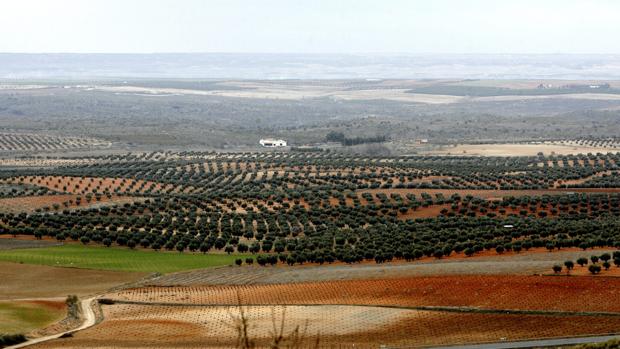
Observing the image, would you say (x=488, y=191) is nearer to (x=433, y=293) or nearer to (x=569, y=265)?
(x=569, y=265)

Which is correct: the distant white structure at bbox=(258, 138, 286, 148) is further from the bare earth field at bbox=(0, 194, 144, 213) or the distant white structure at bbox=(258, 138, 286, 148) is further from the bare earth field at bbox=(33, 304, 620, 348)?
A: the bare earth field at bbox=(33, 304, 620, 348)

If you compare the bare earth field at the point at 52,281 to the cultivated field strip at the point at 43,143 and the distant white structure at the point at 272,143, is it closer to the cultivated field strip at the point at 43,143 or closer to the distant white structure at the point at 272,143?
the cultivated field strip at the point at 43,143

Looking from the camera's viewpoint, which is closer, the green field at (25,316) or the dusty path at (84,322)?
the dusty path at (84,322)

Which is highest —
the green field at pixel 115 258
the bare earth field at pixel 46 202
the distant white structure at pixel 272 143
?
the green field at pixel 115 258

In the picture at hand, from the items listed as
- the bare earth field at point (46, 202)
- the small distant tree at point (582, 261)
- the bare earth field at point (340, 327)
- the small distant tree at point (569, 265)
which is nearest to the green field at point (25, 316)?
the bare earth field at point (340, 327)

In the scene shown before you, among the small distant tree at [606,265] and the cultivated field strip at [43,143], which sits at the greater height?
the small distant tree at [606,265]

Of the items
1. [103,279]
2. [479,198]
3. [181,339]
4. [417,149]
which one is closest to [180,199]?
[479,198]

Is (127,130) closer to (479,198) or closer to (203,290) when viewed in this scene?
(479,198)
